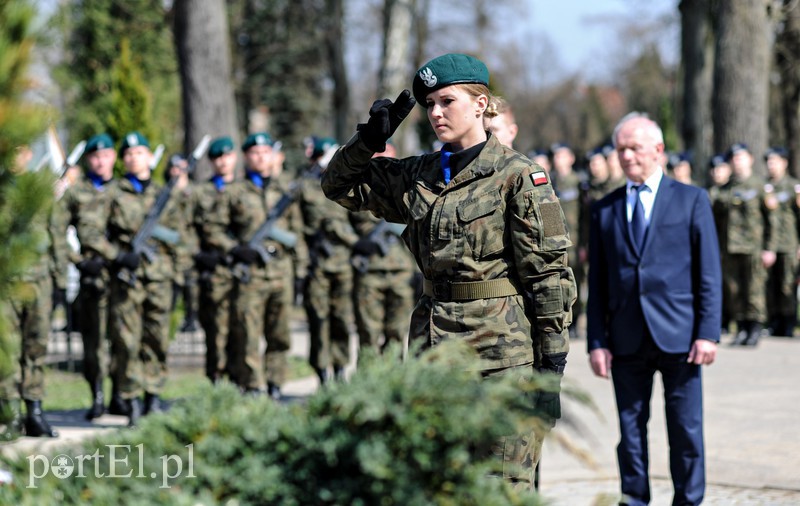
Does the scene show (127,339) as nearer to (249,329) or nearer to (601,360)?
(249,329)

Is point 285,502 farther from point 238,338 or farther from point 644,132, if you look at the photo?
point 238,338

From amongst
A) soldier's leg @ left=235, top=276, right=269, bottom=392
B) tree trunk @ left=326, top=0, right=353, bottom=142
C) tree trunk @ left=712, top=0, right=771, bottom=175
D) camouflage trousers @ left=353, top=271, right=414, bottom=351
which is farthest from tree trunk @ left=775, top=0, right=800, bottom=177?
soldier's leg @ left=235, top=276, right=269, bottom=392

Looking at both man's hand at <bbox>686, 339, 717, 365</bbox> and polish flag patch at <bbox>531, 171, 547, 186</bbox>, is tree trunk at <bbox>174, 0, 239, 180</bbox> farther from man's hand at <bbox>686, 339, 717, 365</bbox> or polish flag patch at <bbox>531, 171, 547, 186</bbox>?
polish flag patch at <bbox>531, 171, 547, 186</bbox>

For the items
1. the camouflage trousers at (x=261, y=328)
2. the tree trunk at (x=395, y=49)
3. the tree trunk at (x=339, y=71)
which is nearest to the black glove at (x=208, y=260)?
the camouflage trousers at (x=261, y=328)

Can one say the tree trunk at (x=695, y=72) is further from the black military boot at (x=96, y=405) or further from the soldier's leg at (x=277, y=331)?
the black military boot at (x=96, y=405)

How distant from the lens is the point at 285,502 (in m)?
2.51

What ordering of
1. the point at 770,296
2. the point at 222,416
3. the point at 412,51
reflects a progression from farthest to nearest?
the point at 412,51
the point at 770,296
the point at 222,416

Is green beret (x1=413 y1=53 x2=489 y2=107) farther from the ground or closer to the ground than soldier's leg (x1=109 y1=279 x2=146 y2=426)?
farther from the ground

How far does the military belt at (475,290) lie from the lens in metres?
4.23

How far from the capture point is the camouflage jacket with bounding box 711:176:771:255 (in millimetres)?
13359

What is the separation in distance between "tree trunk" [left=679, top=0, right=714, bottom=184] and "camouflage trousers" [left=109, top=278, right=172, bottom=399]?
54.2 feet

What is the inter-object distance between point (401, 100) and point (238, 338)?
545 centimetres

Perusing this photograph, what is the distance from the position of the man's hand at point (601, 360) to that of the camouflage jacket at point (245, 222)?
4.39m

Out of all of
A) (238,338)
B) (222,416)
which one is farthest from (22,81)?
(238,338)
